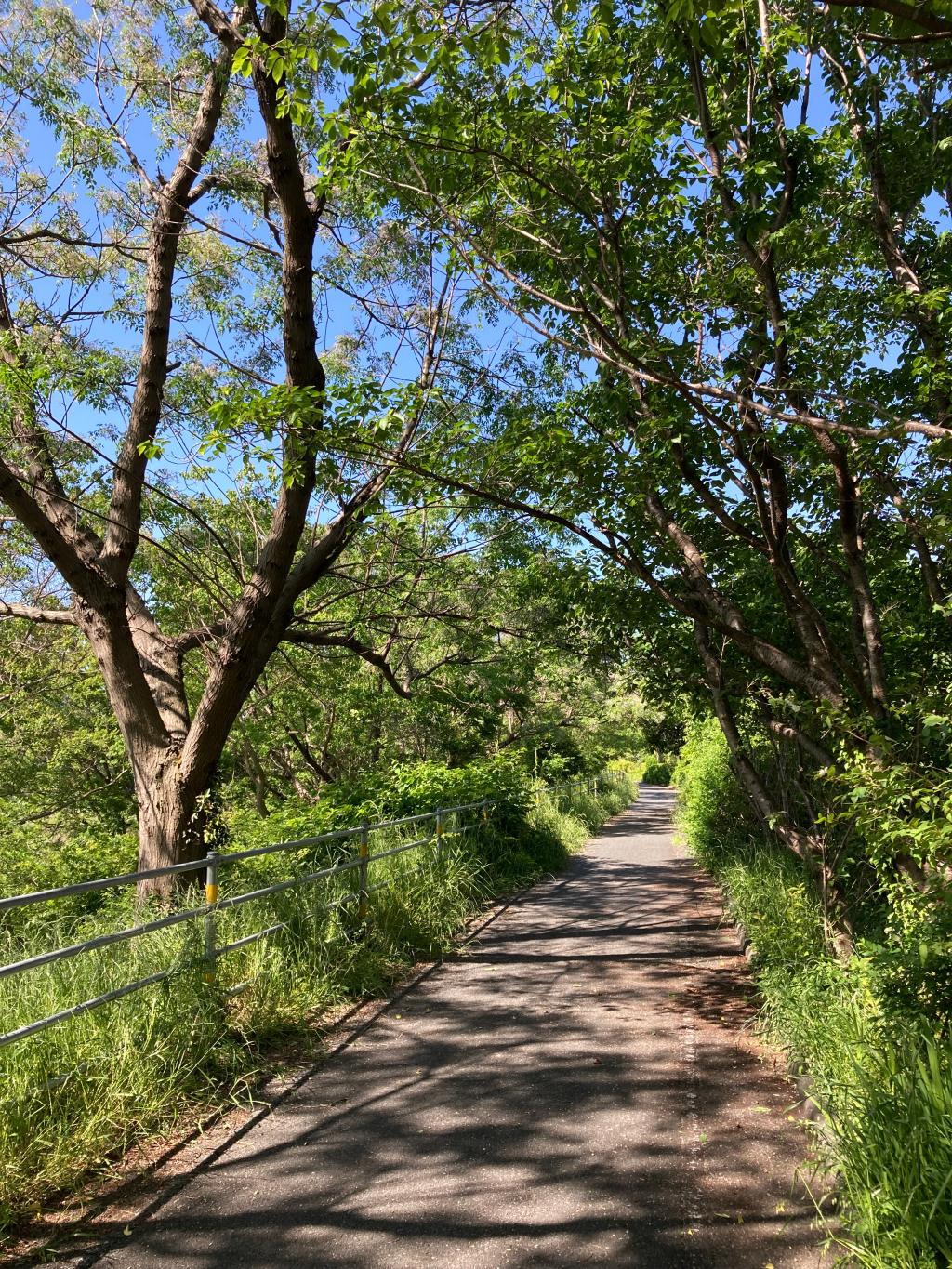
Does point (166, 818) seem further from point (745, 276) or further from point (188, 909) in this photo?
point (745, 276)

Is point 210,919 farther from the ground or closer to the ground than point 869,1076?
farther from the ground

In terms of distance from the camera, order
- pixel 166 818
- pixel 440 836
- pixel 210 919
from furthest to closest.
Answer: pixel 440 836
pixel 166 818
pixel 210 919

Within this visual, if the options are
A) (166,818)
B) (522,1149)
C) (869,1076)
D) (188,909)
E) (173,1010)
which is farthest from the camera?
(166,818)

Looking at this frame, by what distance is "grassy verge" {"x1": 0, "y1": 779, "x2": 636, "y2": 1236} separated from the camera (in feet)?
13.1

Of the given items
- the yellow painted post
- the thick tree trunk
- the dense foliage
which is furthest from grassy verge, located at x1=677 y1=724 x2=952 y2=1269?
the thick tree trunk

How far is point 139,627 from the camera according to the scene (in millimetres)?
9320

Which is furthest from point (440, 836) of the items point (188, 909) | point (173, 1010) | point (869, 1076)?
point (869, 1076)

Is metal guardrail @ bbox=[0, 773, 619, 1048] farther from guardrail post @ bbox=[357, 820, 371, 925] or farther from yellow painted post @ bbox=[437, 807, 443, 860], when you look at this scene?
yellow painted post @ bbox=[437, 807, 443, 860]

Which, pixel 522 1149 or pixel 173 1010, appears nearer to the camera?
pixel 522 1149

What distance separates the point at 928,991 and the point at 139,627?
799cm

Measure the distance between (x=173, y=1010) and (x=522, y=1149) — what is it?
2073 millimetres

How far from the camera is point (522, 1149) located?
4316 millimetres

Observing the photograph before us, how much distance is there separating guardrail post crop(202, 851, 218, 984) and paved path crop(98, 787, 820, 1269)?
0.91 meters

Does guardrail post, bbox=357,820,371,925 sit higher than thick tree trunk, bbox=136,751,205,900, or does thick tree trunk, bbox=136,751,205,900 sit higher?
thick tree trunk, bbox=136,751,205,900
